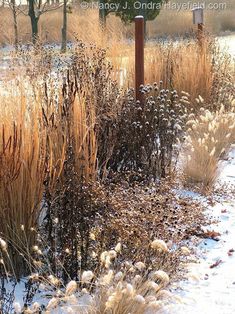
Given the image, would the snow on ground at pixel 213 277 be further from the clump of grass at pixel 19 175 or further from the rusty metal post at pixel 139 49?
the rusty metal post at pixel 139 49

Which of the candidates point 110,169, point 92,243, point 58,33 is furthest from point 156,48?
point 58,33

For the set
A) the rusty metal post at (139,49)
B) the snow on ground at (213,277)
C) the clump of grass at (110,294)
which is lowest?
the snow on ground at (213,277)

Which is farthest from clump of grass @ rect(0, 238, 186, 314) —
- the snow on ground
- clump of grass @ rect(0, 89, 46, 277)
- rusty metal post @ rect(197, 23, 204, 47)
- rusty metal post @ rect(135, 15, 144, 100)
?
rusty metal post @ rect(197, 23, 204, 47)

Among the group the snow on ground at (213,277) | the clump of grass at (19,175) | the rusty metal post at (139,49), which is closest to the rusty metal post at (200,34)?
the rusty metal post at (139,49)

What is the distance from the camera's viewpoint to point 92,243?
3.30 metres

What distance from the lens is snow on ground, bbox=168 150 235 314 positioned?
2.83 m

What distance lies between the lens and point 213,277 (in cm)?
321

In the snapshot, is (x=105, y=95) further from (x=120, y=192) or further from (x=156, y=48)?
(x=156, y=48)

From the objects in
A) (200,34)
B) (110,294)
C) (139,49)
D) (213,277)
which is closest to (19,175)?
(110,294)

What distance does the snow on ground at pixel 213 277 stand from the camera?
2834 mm

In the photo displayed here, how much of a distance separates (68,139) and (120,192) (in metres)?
0.59

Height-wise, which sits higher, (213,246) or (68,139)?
(68,139)

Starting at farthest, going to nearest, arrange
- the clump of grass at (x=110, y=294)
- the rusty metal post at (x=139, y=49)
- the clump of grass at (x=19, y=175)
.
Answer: the rusty metal post at (x=139, y=49), the clump of grass at (x=19, y=175), the clump of grass at (x=110, y=294)

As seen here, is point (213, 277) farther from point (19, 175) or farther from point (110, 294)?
point (19, 175)
